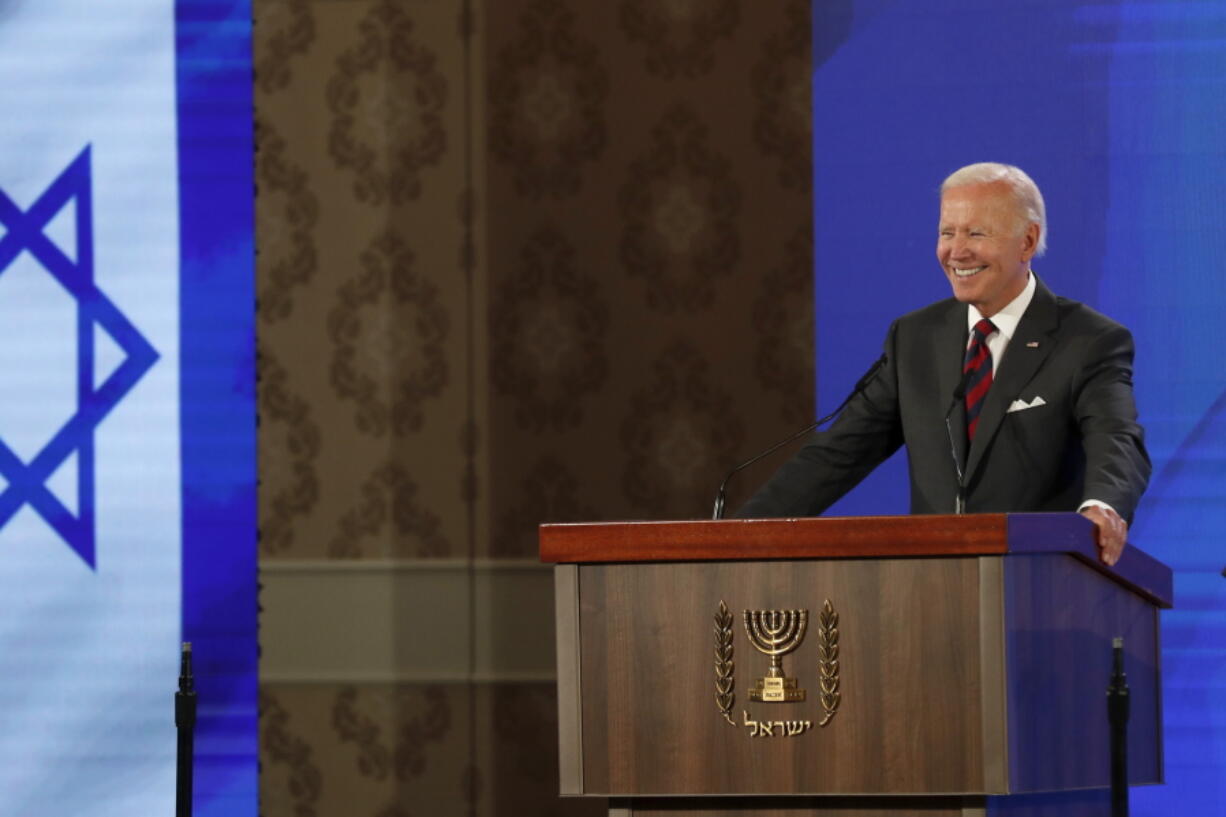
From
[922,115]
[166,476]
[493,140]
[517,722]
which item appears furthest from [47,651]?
[922,115]

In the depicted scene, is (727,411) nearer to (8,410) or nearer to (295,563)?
(295,563)

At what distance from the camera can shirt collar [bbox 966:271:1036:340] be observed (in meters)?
2.95

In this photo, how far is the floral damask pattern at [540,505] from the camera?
4.49 meters

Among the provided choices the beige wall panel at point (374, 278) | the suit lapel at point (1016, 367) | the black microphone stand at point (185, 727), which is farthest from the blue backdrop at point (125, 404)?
the suit lapel at point (1016, 367)

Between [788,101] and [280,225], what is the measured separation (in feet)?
4.44

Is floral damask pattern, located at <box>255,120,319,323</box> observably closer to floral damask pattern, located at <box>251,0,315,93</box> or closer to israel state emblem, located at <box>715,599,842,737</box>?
floral damask pattern, located at <box>251,0,315,93</box>

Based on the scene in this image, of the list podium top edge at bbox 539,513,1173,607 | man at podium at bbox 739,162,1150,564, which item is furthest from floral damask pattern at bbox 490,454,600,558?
podium top edge at bbox 539,513,1173,607

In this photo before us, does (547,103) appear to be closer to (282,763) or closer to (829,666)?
(282,763)

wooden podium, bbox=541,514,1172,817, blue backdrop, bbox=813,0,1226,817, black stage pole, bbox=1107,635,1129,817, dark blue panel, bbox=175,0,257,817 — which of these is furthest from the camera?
dark blue panel, bbox=175,0,257,817

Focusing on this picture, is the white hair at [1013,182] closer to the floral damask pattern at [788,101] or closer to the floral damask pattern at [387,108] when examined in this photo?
the floral damask pattern at [788,101]

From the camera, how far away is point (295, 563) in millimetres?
4570

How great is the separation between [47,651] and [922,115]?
2.66 metres

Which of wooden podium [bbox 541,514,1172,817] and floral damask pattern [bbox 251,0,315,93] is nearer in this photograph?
wooden podium [bbox 541,514,1172,817]

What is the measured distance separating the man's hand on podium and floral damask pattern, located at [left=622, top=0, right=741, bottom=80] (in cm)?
234
